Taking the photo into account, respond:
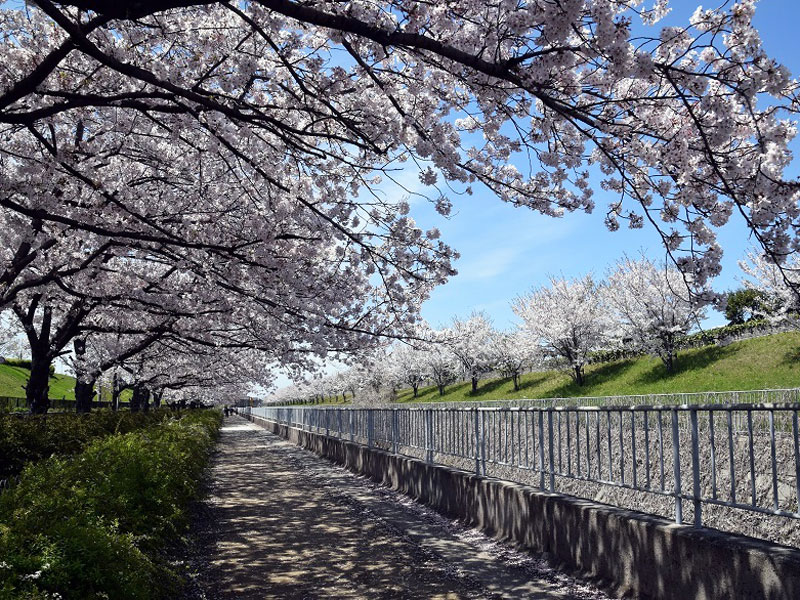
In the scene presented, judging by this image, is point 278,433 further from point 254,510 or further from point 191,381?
point 254,510

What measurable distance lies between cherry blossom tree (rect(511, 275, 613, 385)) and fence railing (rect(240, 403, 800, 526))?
2245 centimetres

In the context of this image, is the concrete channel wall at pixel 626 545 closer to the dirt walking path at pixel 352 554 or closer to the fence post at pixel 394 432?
the dirt walking path at pixel 352 554

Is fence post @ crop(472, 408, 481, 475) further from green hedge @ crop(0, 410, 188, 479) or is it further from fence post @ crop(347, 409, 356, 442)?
fence post @ crop(347, 409, 356, 442)

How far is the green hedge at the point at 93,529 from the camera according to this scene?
147 inches

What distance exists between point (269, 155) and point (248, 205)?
6.15 feet

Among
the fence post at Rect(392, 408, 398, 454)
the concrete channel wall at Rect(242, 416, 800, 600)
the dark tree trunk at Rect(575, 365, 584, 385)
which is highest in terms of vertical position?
the dark tree trunk at Rect(575, 365, 584, 385)

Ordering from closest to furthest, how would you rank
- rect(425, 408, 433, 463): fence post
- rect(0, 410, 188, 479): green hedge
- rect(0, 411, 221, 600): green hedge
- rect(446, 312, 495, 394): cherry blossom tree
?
1. rect(0, 411, 221, 600): green hedge
2. rect(425, 408, 433, 463): fence post
3. rect(0, 410, 188, 479): green hedge
4. rect(446, 312, 495, 394): cherry blossom tree

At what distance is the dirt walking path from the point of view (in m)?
5.38

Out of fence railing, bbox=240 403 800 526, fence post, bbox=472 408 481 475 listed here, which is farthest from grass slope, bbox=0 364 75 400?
fence post, bbox=472 408 481 475

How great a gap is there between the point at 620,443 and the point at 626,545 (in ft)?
3.86

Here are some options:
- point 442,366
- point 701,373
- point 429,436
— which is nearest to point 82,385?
point 429,436

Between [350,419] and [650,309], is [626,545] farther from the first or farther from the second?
[650,309]

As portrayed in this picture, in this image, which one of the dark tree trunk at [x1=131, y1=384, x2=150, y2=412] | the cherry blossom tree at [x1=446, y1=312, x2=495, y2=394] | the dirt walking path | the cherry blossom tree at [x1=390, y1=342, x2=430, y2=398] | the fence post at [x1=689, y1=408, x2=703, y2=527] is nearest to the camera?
the fence post at [x1=689, y1=408, x2=703, y2=527]

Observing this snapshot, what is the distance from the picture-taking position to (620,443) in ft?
19.8
